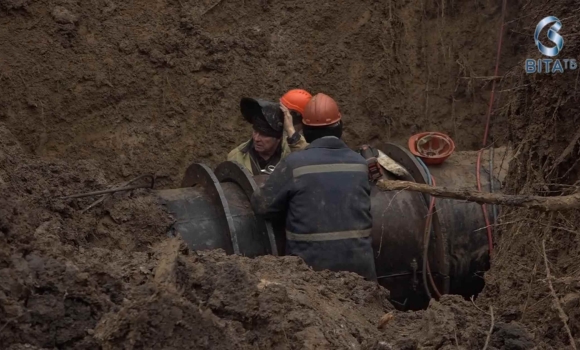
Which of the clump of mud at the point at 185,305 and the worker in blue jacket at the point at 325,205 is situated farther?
the worker in blue jacket at the point at 325,205

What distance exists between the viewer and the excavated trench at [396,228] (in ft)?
17.9

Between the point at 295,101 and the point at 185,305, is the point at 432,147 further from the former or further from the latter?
the point at 185,305

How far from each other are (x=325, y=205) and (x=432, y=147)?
1.93 metres

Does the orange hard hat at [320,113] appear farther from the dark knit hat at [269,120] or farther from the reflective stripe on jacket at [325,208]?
the dark knit hat at [269,120]

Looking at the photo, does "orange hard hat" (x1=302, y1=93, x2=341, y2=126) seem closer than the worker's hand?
Yes

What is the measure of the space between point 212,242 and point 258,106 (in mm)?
1520

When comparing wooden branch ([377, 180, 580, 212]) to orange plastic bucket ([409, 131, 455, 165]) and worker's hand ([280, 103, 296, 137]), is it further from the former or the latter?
orange plastic bucket ([409, 131, 455, 165])

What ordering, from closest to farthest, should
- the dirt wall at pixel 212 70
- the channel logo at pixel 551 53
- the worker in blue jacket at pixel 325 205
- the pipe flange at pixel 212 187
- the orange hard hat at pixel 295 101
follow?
the channel logo at pixel 551 53 < the worker in blue jacket at pixel 325 205 < the pipe flange at pixel 212 187 < the orange hard hat at pixel 295 101 < the dirt wall at pixel 212 70

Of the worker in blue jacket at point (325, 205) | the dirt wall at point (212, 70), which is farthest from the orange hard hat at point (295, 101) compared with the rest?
the dirt wall at point (212, 70)

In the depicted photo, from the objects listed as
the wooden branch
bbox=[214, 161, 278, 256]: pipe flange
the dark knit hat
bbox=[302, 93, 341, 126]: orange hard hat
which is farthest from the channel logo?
the dark knit hat

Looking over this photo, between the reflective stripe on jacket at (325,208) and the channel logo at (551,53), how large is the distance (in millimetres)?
1424

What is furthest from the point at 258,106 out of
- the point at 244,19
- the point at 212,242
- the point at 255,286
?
the point at 255,286

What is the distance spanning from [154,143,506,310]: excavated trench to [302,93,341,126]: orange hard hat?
2.03 feet

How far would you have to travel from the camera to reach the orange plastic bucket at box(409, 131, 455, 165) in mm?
6445
